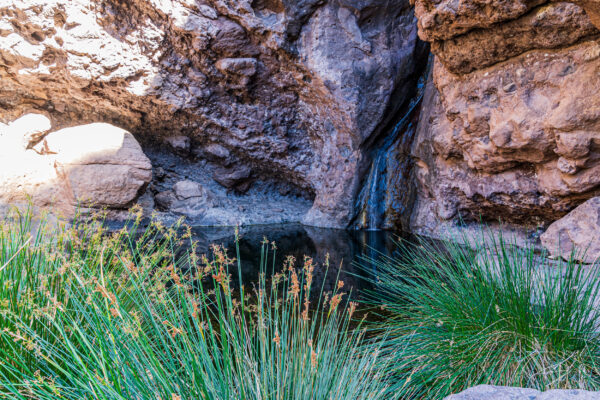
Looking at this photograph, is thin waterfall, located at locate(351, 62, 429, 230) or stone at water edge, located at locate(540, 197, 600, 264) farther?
thin waterfall, located at locate(351, 62, 429, 230)

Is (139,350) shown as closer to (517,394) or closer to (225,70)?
(517,394)

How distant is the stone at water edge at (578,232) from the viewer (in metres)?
3.86

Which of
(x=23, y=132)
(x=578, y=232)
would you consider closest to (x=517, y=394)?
(x=578, y=232)

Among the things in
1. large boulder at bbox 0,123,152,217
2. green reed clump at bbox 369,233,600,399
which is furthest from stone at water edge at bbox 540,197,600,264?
large boulder at bbox 0,123,152,217

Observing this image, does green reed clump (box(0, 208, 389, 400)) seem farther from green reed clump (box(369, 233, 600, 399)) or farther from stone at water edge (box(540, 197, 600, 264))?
stone at water edge (box(540, 197, 600, 264))

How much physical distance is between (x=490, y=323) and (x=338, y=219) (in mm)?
7160

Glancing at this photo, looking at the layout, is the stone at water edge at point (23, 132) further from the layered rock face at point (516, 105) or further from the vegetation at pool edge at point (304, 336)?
the layered rock face at point (516, 105)

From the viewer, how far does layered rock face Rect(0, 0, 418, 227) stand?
7773 mm

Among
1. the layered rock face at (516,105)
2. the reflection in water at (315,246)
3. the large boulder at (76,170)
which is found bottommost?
the reflection in water at (315,246)

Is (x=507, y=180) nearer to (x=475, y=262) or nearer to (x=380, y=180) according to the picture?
(x=380, y=180)

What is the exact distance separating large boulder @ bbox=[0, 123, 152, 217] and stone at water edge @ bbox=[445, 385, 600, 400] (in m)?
7.19

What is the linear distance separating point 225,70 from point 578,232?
24.3 ft

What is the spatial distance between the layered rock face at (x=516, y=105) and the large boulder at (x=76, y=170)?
609 cm

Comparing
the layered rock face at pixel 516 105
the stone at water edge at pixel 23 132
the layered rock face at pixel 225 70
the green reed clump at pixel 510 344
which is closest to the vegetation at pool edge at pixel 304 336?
the green reed clump at pixel 510 344
